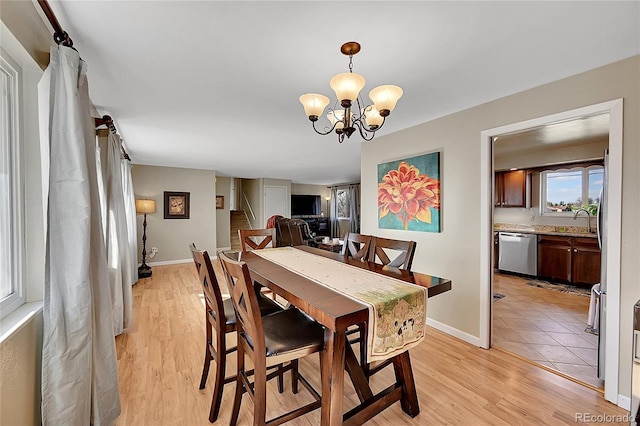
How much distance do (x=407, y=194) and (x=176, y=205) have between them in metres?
5.30

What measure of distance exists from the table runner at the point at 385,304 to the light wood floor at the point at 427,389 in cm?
71

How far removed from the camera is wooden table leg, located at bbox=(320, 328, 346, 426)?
129cm

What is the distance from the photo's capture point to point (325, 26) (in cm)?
143

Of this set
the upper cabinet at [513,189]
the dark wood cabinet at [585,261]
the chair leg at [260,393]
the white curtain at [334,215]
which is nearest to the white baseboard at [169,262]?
the white curtain at [334,215]

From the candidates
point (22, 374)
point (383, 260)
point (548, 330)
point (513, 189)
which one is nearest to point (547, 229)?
point (513, 189)

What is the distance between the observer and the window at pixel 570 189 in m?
4.23

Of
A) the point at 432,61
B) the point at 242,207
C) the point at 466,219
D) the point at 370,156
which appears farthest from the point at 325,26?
the point at 242,207

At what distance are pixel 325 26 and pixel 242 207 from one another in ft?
28.0

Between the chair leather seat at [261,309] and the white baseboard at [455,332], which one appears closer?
the chair leather seat at [261,309]

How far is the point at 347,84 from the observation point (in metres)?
1.51

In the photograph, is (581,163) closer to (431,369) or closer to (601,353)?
(601,353)

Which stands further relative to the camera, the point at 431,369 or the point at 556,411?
the point at 431,369

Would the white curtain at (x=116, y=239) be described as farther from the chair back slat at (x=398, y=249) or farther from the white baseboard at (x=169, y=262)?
the white baseboard at (x=169, y=262)

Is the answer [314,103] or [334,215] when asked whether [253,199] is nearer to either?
[334,215]
